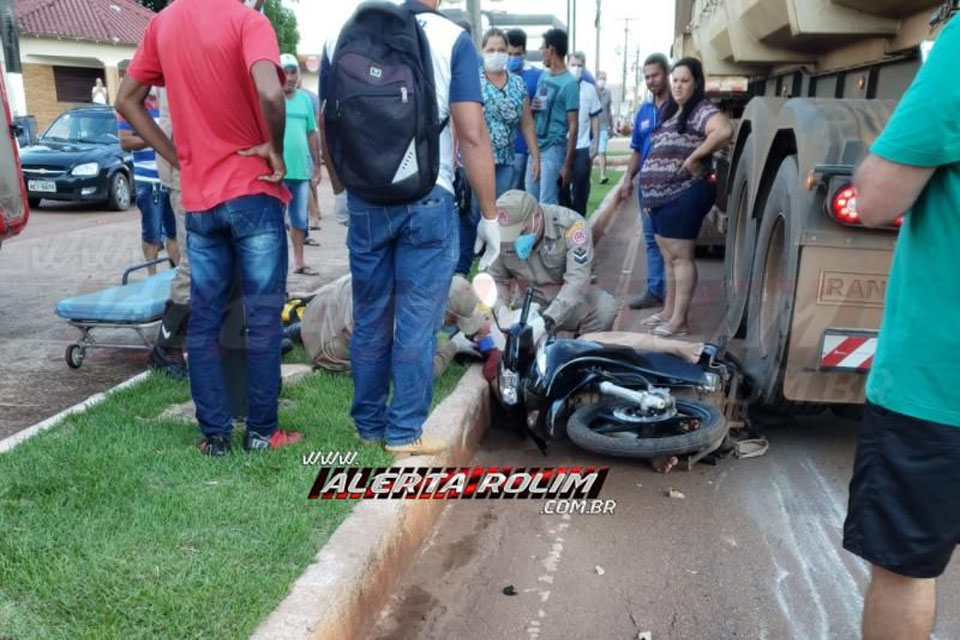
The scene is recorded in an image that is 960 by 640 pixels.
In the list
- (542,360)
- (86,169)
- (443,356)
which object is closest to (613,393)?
(542,360)

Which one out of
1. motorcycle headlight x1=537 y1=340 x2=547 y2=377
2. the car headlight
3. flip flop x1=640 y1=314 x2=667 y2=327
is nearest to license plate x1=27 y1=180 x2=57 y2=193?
the car headlight

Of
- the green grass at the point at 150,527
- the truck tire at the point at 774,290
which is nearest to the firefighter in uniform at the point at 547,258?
the truck tire at the point at 774,290

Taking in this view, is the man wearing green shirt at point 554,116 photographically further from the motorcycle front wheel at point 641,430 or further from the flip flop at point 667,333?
the motorcycle front wheel at point 641,430

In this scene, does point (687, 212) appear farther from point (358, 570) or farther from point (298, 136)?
point (358, 570)

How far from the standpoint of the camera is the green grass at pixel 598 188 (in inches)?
493

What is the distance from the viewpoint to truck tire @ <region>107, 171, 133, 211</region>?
12805 mm

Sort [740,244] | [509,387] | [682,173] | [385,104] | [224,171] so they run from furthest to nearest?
[682,173] → [740,244] → [509,387] → [224,171] → [385,104]

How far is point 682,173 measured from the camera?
5.70m

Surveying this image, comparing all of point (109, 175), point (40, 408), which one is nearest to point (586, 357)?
point (40, 408)

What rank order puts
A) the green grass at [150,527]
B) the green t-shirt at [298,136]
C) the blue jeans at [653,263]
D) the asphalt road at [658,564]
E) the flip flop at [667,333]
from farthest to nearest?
the green t-shirt at [298,136] → the blue jeans at [653,263] → the flip flop at [667,333] → the asphalt road at [658,564] → the green grass at [150,527]

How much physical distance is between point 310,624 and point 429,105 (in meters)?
1.79

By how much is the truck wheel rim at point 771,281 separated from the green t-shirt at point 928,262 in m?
2.27

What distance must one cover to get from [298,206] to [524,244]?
12.1ft

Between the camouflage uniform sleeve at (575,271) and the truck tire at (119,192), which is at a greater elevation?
the camouflage uniform sleeve at (575,271)
